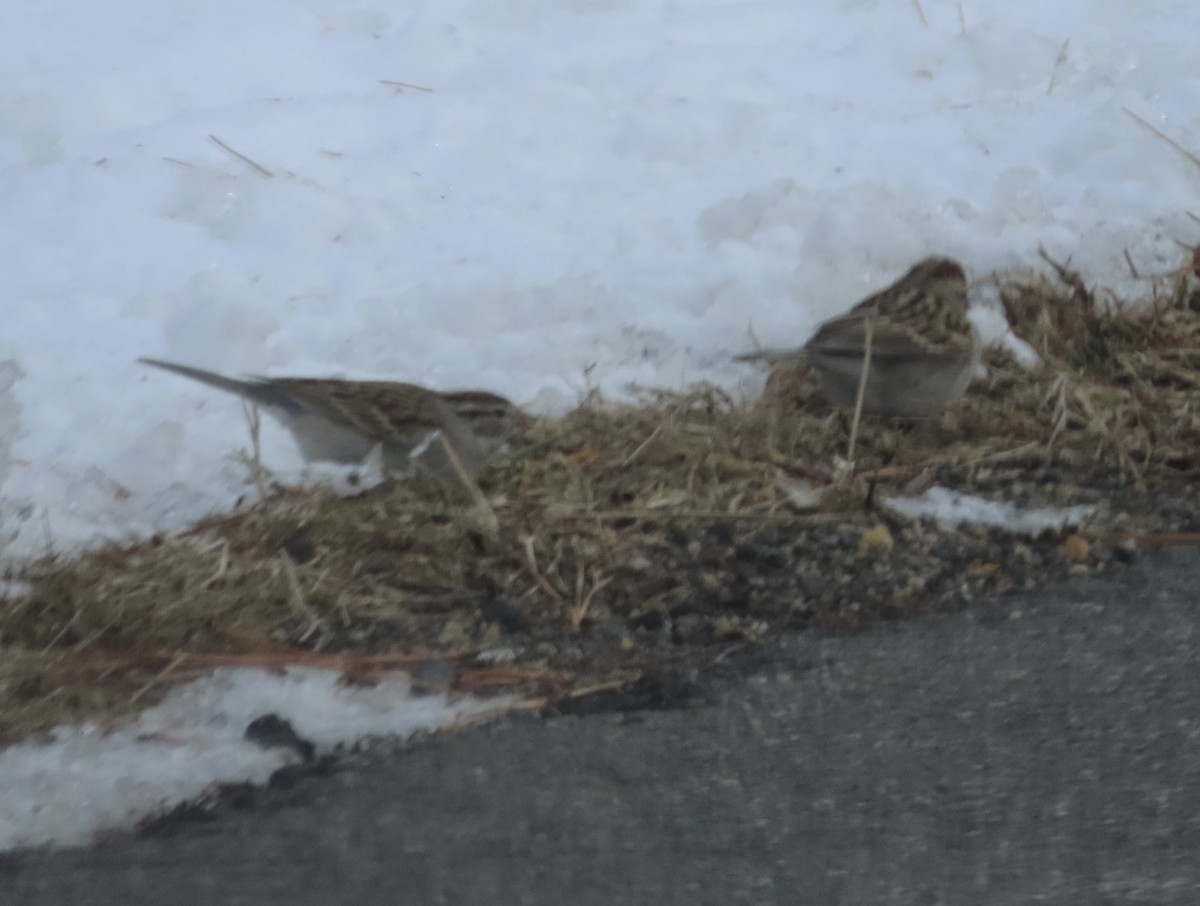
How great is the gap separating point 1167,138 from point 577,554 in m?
3.98

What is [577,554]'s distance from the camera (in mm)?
3561

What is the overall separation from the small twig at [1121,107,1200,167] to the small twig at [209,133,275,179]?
3483 mm

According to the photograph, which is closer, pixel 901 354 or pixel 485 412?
pixel 485 412

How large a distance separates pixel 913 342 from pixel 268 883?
3086 millimetres

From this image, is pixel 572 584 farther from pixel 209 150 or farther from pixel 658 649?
pixel 209 150

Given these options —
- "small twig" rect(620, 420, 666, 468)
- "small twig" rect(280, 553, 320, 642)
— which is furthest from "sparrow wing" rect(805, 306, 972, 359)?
"small twig" rect(280, 553, 320, 642)

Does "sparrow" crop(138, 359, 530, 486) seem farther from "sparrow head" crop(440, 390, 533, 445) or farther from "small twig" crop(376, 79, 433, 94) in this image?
"small twig" crop(376, 79, 433, 94)

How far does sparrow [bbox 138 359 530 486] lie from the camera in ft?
14.1

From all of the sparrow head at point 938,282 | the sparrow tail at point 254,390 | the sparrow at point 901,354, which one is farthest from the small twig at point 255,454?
the sparrow head at point 938,282

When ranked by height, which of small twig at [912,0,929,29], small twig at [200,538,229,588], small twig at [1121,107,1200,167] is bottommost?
small twig at [200,538,229,588]

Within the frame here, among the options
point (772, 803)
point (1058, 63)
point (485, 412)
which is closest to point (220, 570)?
point (485, 412)

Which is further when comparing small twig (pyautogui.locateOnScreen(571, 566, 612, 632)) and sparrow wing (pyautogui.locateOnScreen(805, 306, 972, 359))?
sparrow wing (pyautogui.locateOnScreen(805, 306, 972, 359))

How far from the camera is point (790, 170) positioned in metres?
6.12

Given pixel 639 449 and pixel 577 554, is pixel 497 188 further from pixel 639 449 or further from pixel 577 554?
pixel 577 554
